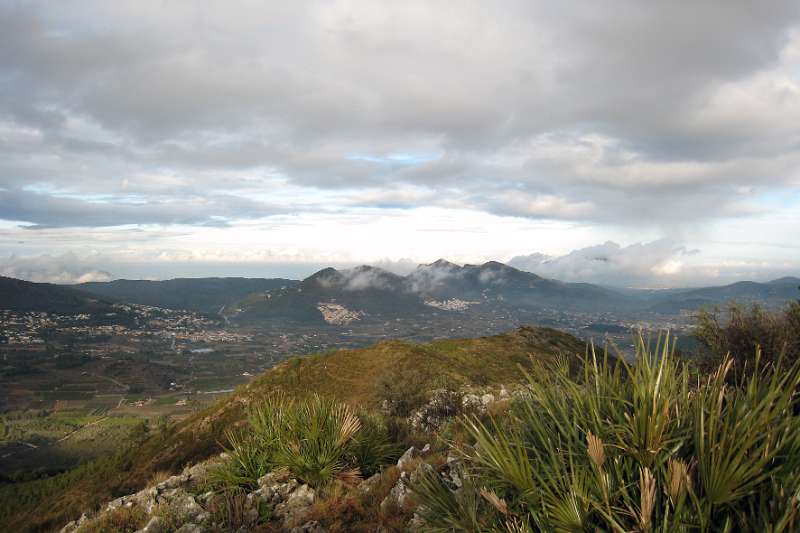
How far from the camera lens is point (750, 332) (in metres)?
20.3

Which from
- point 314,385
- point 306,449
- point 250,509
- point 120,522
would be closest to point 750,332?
point 306,449

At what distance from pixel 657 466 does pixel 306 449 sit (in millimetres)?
7636

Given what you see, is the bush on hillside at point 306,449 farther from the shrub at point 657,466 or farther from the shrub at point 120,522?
the shrub at point 657,466

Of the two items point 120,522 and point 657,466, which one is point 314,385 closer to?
point 120,522

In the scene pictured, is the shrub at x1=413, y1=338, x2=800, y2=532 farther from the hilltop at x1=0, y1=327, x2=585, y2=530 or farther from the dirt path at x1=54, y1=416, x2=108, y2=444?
the dirt path at x1=54, y1=416, x2=108, y2=444

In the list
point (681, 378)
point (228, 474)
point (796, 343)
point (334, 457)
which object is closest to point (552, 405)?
point (681, 378)

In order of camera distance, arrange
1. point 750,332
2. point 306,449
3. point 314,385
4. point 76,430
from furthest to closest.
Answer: point 76,430 → point 314,385 → point 750,332 → point 306,449

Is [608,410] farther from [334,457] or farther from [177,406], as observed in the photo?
[177,406]

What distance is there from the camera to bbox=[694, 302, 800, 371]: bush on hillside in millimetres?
18375

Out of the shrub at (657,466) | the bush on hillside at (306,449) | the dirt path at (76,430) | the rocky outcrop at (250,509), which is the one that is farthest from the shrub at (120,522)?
the dirt path at (76,430)

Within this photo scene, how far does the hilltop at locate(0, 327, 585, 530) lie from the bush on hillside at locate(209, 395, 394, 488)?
48.8 feet

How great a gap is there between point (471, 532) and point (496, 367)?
38.9 metres

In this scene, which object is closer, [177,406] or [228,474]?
[228,474]

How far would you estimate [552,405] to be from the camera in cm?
503
